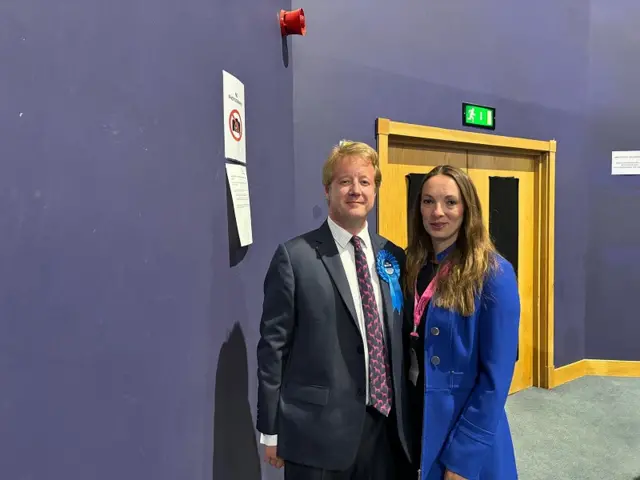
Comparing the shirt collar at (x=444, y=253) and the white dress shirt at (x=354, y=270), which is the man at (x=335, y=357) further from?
the shirt collar at (x=444, y=253)

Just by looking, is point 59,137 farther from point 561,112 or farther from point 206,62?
point 561,112

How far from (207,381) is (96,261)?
1.85ft

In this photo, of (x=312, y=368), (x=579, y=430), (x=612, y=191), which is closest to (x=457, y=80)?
(x=612, y=191)

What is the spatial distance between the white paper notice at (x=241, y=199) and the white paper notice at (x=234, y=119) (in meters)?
0.04

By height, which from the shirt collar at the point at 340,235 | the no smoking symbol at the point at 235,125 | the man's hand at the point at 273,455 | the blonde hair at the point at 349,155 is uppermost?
the no smoking symbol at the point at 235,125

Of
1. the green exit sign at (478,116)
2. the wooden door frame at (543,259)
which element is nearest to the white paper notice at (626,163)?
the wooden door frame at (543,259)

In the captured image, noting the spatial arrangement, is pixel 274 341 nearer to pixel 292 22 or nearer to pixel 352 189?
pixel 352 189

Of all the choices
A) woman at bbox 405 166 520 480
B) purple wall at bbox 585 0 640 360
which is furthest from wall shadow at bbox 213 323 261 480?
purple wall at bbox 585 0 640 360

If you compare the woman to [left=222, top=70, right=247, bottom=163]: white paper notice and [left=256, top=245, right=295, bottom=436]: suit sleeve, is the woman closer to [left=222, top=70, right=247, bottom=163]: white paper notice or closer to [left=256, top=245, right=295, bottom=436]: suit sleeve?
[left=256, top=245, right=295, bottom=436]: suit sleeve

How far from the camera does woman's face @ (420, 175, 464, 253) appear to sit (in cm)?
143

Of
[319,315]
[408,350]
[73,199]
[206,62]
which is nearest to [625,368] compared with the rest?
[408,350]

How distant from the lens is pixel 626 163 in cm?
410

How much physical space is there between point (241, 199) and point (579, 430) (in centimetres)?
269

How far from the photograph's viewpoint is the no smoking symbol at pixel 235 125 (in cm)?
152
